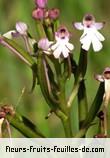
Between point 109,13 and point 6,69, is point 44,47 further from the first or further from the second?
point 109,13

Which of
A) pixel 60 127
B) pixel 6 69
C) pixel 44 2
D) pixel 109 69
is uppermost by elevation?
pixel 44 2

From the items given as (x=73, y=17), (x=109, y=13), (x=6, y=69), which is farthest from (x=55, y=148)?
(x=109, y=13)

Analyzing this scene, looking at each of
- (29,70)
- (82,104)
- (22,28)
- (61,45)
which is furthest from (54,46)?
(29,70)

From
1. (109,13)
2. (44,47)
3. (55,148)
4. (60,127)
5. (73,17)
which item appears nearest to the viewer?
(44,47)

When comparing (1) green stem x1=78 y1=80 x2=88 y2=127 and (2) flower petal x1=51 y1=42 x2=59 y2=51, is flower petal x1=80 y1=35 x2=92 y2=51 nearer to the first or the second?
(2) flower petal x1=51 y1=42 x2=59 y2=51

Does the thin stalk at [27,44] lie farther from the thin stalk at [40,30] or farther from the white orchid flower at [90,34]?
the white orchid flower at [90,34]
